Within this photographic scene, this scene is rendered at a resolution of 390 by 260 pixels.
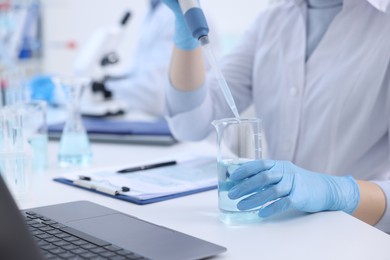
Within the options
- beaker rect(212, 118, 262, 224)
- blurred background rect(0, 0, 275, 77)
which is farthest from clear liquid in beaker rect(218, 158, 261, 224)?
blurred background rect(0, 0, 275, 77)

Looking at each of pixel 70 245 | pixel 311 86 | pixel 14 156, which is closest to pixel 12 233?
pixel 70 245

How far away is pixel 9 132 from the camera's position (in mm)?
1168

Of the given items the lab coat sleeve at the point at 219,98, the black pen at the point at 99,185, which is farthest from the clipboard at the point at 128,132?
the black pen at the point at 99,185

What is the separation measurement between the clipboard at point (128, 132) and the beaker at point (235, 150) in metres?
0.76

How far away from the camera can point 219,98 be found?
1.68 metres

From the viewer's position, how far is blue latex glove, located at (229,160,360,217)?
0.98m

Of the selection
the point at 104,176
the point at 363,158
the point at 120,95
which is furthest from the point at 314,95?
the point at 120,95

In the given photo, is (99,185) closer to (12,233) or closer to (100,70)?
(12,233)

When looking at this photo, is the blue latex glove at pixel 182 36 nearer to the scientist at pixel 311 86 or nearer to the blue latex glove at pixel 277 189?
the scientist at pixel 311 86

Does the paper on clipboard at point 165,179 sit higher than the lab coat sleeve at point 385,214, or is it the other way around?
the paper on clipboard at point 165,179

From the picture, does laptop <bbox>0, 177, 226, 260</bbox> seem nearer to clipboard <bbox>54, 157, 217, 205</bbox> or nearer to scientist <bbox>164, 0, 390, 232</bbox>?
clipboard <bbox>54, 157, 217, 205</bbox>

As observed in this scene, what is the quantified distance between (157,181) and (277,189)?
1.20ft

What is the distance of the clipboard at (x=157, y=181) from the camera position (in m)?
1.17

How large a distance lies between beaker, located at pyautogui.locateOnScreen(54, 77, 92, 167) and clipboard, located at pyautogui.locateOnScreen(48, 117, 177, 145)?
303mm
